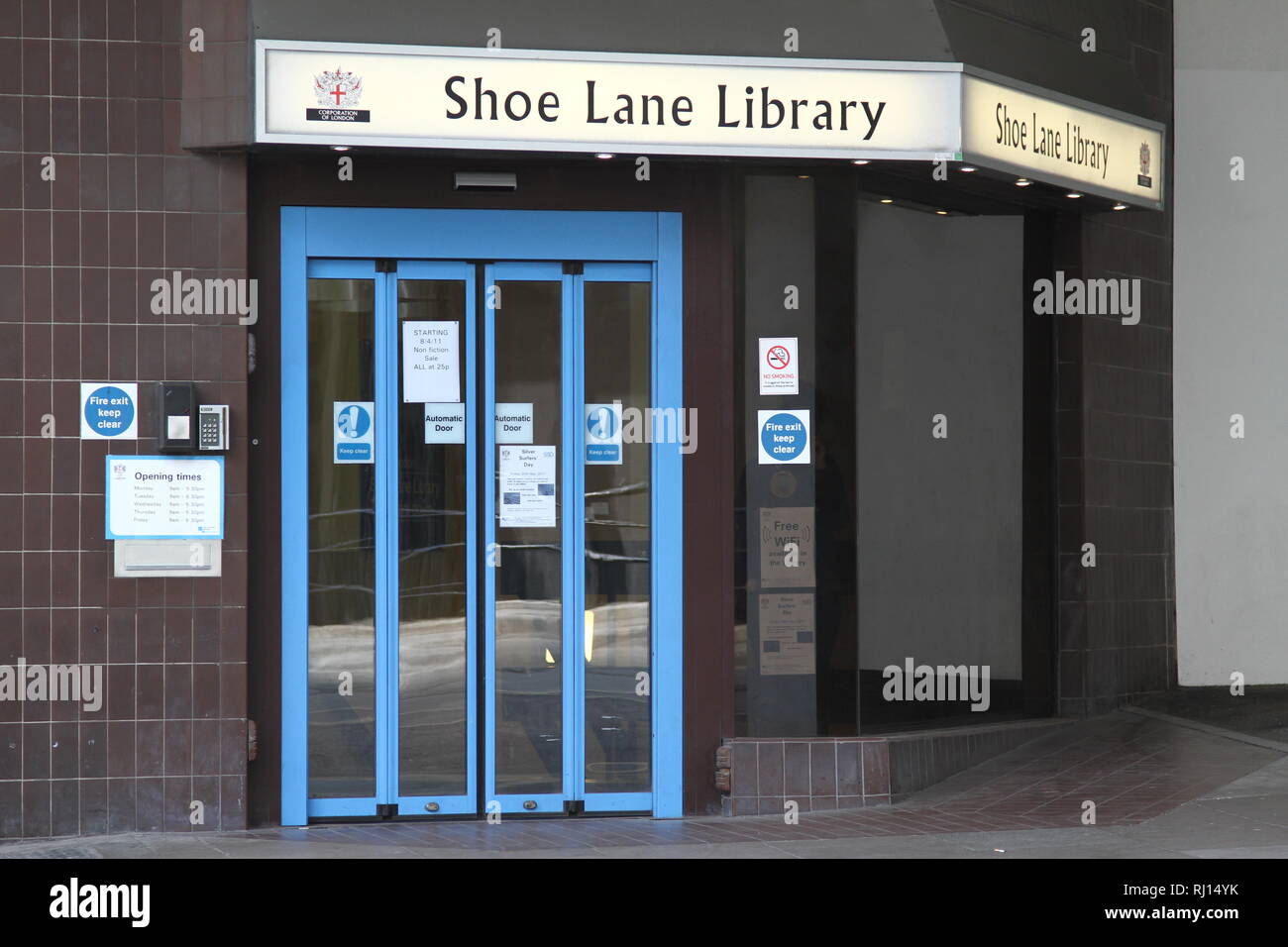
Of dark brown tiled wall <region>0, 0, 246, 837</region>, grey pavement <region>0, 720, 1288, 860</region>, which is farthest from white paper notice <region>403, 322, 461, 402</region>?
A: grey pavement <region>0, 720, 1288, 860</region>

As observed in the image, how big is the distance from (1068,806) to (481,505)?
3534 millimetres

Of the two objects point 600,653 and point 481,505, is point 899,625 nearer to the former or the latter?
point 600,653

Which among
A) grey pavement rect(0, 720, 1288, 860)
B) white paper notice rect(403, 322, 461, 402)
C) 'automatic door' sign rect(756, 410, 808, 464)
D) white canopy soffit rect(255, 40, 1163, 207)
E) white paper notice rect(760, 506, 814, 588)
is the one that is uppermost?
white canopy soffit rect(255, 40, 1163, 207)

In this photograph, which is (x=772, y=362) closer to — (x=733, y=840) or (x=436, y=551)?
(x=436, y=551)

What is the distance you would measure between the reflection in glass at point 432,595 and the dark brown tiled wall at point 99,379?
2.91ft

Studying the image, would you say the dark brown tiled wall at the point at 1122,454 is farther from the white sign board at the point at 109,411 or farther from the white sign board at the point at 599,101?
the white sign board at the point at 109,411

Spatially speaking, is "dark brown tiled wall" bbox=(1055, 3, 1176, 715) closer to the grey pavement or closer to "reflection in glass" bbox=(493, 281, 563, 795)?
the grey pavement

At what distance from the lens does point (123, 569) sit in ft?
24.7

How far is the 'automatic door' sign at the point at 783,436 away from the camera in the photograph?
26.5 ft

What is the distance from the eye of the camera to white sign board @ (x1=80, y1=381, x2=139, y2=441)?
7535 millimetres

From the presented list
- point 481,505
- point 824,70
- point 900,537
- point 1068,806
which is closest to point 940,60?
point 824,70

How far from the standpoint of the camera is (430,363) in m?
7.94

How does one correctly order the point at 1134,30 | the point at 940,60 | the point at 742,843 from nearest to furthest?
the point at 742,843
the point at 940,60
the point at 1134,30

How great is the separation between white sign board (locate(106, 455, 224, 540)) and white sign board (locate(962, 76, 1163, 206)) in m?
4.36
